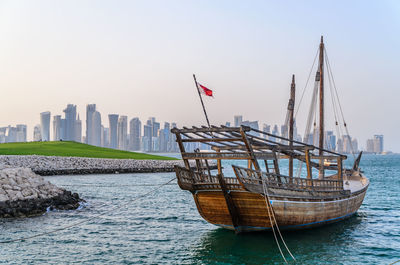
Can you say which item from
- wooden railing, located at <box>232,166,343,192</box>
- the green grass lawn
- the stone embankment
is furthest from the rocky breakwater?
the green grass lawn

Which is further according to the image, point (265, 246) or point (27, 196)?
point (27, 196)

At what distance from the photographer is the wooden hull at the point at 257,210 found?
17859 mm

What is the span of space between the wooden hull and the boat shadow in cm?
47

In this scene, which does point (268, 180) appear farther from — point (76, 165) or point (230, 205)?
point (76, 165)

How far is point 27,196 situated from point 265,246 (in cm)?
1652

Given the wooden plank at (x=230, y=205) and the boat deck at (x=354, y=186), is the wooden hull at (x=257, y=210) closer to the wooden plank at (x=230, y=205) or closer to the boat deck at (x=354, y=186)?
the wooden plank at (x=230, y=205)

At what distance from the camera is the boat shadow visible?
1620cm

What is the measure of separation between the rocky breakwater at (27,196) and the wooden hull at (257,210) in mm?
11618

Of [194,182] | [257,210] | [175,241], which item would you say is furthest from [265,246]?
[194,182]

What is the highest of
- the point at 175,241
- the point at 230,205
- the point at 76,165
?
the point at 76,165

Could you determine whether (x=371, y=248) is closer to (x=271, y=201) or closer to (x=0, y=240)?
(x=271, y=201)

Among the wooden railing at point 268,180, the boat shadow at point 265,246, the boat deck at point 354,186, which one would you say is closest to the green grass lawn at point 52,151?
the boat deck at point 354,186

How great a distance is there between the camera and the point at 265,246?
57.7 ft

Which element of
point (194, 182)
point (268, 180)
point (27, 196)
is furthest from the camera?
point (27, 196)
